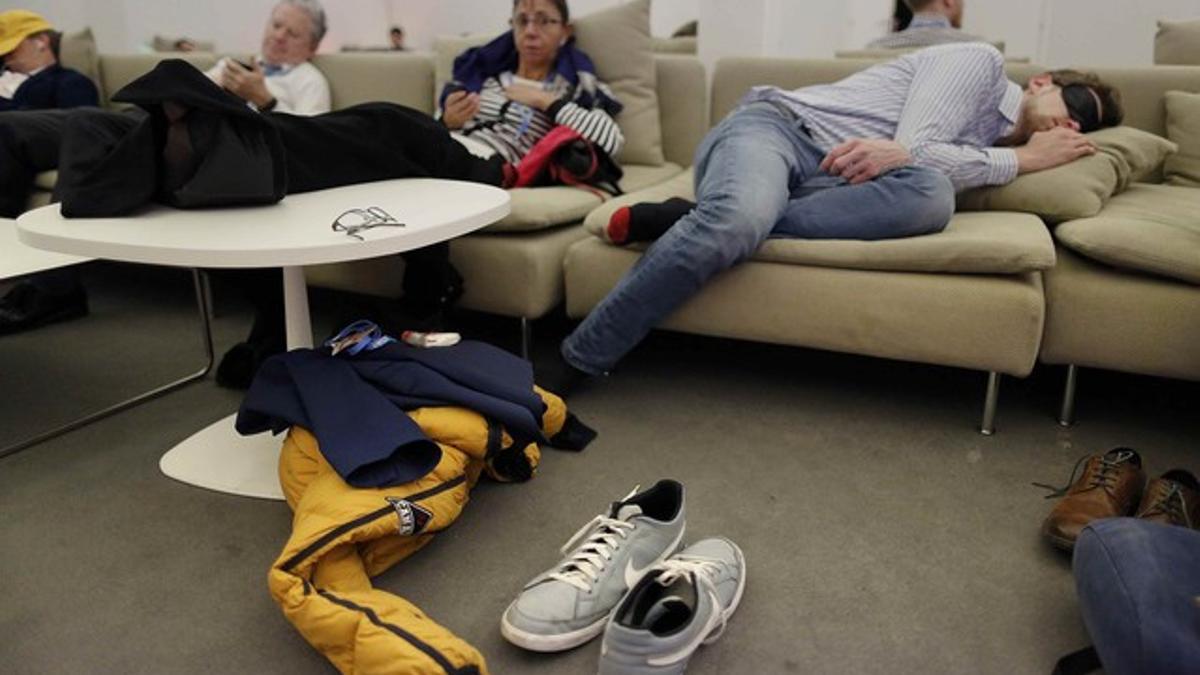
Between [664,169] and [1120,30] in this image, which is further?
[1120,30]

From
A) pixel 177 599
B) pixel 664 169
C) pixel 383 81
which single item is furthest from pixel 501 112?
pixel 177 599

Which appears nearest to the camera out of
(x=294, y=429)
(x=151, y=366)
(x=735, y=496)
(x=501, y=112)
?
(x=294, y=429)

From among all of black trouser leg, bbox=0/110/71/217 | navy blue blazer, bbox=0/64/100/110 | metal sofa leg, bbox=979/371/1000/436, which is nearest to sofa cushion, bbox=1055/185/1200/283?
metal sofa leg, bbox=979/371/1000/436

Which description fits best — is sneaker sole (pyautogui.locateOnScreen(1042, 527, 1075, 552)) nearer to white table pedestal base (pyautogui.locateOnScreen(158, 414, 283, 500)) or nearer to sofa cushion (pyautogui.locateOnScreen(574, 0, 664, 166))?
white table pedestal base (pyautogui.locateOnScreen(158, 414, 283, 500))

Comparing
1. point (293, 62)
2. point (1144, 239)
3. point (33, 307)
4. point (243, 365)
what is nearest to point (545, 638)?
point (243, 365)

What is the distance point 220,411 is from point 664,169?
1368 millimetres

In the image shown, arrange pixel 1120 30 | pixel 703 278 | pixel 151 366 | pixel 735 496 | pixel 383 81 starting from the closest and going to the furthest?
pixel 735 496 → pixel 703 278 → pixel 151 366 → pixel 383 81 → pixel 1120 30

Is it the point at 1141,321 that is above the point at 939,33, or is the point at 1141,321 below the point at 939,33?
below

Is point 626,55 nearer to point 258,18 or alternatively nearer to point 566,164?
point 566,164

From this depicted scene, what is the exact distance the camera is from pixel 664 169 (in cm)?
247

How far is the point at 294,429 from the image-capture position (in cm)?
127

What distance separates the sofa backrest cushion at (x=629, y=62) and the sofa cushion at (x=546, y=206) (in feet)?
0.93

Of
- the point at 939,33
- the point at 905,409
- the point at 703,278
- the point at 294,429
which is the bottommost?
the point at 905,409

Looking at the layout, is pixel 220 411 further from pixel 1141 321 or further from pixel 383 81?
pixel 1141 321
